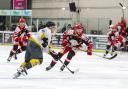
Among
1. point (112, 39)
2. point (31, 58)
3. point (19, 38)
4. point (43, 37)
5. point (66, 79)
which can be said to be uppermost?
point (43, 37)

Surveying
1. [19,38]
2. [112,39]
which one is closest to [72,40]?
[19,38]

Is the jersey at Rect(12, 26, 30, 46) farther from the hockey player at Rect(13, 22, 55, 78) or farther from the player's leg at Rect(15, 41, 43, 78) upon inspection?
the player's leg at Rect(15, 41, 43, 78)

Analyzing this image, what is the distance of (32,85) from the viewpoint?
31.4ft

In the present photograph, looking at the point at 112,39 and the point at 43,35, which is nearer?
the point at 43,35

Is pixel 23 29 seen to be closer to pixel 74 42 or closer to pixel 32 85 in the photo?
pixel 74 42

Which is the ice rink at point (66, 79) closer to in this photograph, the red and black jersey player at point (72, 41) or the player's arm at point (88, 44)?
the red and black jersey player at point (72, 41)

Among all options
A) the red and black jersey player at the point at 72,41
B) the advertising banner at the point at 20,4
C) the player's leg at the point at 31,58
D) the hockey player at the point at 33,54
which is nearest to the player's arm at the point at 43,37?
the hockey player at the point at 33,54

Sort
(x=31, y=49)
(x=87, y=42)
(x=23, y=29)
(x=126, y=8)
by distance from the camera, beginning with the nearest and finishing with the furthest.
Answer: (x=31, y=49) → (x=87, y=42) → (x=23, y=29) → (x=126, y=8)

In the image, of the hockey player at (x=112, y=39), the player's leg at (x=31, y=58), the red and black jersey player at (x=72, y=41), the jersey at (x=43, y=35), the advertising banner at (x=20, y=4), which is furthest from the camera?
the advertising banner at (x=20, y=4)

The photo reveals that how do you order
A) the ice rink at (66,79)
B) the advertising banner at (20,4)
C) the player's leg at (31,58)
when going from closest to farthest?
the ice rink at (66,79) < the player's leg at (31,58) < the advertising banner at (20,4)

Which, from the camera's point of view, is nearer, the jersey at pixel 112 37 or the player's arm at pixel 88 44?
the player's arm at pixel 88 44

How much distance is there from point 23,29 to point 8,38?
44.2 ft

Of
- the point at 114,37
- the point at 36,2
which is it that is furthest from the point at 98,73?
the point at 36,2

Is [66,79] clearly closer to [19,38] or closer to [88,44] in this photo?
[88,44]
